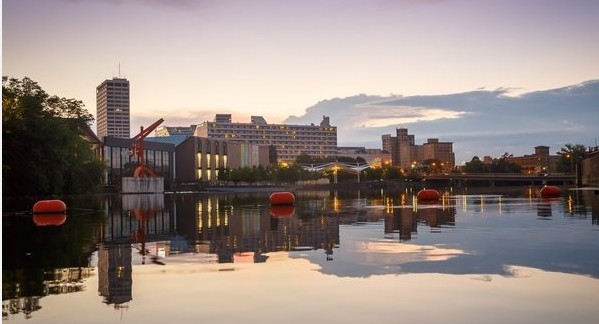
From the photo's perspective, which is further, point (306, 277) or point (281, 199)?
point (281, 199)

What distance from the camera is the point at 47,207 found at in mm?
44312

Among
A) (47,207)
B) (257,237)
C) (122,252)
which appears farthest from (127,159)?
(122,252)

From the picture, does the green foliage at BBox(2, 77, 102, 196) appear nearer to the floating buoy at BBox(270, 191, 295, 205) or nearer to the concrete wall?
the floating buoy at BBox(270, 191, 295, 205)

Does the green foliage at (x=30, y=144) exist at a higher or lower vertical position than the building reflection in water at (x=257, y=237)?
higher

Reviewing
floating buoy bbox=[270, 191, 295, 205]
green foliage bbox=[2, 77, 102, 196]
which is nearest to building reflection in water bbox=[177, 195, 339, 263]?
floating buoy bbox=[270, 191, 295, 205]

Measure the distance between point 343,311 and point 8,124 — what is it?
2413 inches

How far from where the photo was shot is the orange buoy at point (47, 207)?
43.8 metres

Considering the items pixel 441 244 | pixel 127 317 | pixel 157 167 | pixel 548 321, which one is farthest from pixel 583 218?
pixel 157 167

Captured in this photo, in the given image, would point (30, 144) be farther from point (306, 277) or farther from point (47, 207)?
point (306, 277)

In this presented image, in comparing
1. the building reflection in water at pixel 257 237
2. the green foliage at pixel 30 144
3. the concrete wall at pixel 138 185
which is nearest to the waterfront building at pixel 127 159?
the concrete wall at pixel 138 185

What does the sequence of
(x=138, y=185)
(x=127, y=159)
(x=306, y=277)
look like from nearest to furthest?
(x=306, y=277) < (x=138, y=185) < (x=127, y=159)

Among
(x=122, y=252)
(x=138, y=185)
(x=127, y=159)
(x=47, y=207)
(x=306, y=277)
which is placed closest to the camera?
(x=306, y=277)

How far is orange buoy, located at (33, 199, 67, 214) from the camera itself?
43781 mm

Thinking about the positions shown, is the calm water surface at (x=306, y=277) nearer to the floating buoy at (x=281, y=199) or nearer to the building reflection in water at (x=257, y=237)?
the building reflection in water at (x=257, y=237)
